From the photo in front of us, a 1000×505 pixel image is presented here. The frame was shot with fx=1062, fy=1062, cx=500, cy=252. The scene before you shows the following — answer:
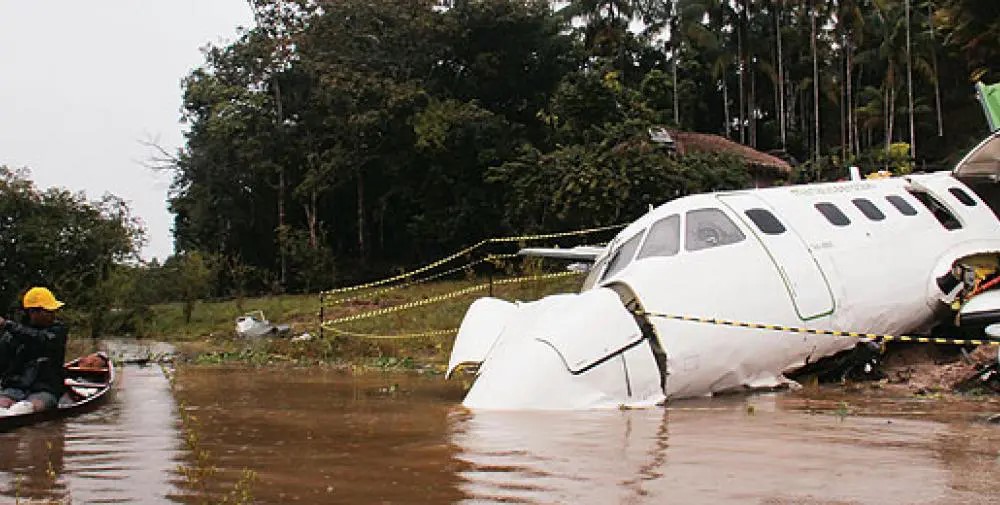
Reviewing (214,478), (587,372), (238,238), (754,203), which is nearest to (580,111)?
(238,238)

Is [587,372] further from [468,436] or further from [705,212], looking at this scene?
[705,212]

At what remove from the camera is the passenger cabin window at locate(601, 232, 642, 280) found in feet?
43.4

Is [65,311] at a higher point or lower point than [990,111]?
lower

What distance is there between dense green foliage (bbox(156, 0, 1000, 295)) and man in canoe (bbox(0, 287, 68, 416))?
2109 centimetres

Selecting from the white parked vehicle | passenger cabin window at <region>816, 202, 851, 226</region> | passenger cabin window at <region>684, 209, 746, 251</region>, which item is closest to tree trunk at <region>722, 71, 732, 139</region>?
the white parked vehicle

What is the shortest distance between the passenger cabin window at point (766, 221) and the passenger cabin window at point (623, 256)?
1499 millimetres

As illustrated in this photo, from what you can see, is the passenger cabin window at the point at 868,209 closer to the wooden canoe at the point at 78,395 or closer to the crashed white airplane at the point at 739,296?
the crashed white airplane at the point at 739,296

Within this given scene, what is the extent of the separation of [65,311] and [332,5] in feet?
51.2

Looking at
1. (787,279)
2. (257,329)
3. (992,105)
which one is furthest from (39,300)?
(257,329)

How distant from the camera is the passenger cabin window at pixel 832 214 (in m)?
14.2

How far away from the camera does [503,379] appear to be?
1138 cm

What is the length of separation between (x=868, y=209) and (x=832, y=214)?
2.43ft

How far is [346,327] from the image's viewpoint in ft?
90.7

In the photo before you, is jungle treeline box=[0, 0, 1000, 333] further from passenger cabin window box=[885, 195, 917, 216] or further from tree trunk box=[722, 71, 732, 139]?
passenger cabin window box=[885, 195, 917, 216]
